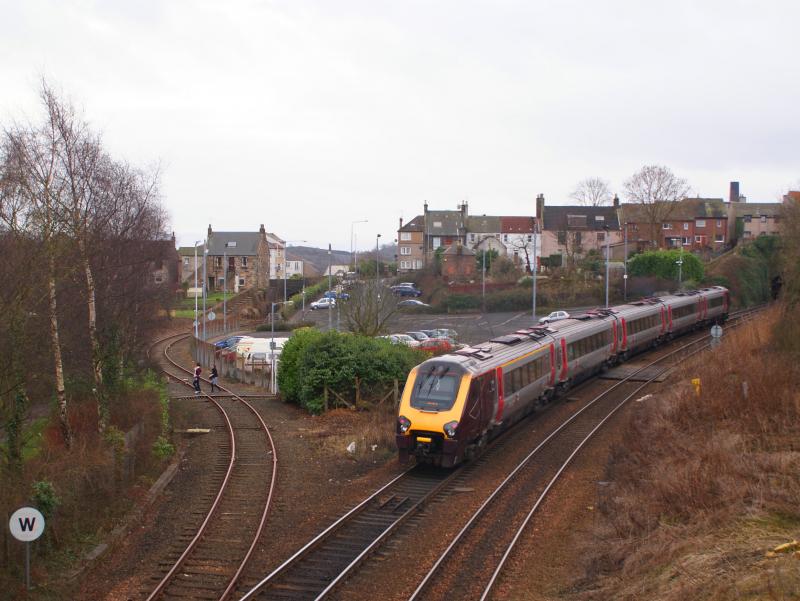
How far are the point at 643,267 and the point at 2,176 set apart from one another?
56376 millimetres

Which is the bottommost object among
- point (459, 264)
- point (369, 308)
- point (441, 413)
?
point (441, 413)

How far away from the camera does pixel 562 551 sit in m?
12.3

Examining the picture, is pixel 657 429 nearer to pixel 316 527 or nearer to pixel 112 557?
pixel 316 527

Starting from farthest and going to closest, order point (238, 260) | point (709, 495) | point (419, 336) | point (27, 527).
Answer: point (238, 260) < point (419, 336) < point (709, 495) < point (27, 527)

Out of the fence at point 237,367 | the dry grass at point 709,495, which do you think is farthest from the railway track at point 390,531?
the fence at point 237,367

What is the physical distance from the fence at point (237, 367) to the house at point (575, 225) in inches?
1870

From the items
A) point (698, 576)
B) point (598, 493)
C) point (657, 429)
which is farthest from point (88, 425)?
point (698, 576)

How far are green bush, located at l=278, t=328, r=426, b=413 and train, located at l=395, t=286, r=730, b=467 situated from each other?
11.9ft

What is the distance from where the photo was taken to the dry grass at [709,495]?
8914mm

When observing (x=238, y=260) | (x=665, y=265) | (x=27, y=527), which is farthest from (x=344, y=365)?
(x=238, y=260)

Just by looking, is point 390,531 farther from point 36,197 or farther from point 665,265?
point 665,265

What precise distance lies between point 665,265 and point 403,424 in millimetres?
50278

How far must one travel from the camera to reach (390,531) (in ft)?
43.0

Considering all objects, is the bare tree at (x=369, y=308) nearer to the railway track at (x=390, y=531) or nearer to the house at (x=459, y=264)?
the railway track at (x=390, y=531)
